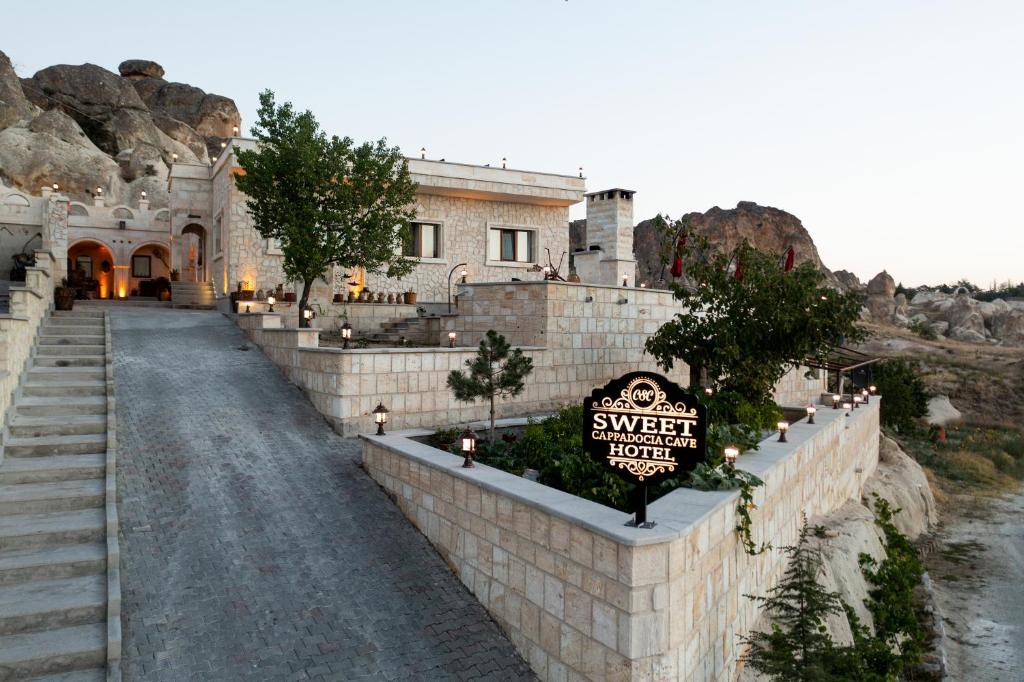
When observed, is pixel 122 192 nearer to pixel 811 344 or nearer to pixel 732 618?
pixel 811 344

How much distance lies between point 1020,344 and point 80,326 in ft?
213

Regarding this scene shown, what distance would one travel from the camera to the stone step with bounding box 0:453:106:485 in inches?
339

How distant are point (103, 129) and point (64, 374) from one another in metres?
49.0

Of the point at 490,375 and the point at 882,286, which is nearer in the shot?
the point at 490,375

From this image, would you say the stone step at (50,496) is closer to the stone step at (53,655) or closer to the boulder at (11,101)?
the stone step at (53,655)

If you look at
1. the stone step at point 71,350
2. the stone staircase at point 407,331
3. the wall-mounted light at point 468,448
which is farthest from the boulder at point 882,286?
the stone step at point 71,350

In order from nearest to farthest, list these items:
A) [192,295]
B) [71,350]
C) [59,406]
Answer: [59,406], [71,350], [192,295]

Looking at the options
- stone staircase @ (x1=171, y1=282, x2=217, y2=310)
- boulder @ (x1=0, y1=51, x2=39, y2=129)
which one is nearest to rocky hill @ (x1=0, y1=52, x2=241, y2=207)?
boulder @ (x1=0, y1=51, x2=39, y2=129)

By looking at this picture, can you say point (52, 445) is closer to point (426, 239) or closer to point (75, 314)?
point (75, 314)

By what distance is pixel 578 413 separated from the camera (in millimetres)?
12219

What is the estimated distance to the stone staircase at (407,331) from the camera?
19.0 metres

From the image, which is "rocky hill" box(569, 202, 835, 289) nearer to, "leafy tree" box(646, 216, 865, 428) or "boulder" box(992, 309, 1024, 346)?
"boulder" box(992, 309, 1024, 346)

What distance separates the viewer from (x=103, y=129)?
169ft

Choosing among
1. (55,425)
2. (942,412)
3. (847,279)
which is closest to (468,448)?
(55,425)
